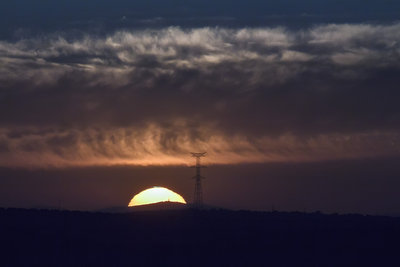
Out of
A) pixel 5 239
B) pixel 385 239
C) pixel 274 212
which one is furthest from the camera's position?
pixel 274 212

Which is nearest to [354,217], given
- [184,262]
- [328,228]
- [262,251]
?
[328,228]

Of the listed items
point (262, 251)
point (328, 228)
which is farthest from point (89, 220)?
point (328, 228)

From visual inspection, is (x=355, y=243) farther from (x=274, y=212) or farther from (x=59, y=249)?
(x=59, y=249)

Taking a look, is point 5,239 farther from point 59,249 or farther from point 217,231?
point 217,231

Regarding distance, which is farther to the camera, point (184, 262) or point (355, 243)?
point (355, 243)

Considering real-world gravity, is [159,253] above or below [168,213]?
below

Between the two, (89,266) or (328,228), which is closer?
(89,266)

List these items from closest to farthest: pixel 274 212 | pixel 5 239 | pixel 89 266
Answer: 1. pixel 89 266
2. pixel 5 239
3. pixel 274 212
